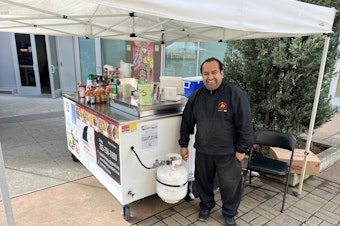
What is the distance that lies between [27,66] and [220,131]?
8.20m

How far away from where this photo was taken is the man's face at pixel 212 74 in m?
2.10

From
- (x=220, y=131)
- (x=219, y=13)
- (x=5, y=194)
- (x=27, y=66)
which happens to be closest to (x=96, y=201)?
(x=5, y=194)

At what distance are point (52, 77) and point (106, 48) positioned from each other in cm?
194

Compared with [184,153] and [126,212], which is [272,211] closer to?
[184,153]

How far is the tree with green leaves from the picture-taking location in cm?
315

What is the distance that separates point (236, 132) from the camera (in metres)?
2.18

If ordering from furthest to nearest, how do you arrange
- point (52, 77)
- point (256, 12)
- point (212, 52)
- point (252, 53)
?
point (52, 77)
point (212, 52)
point (252, 53)
point (256, 12)

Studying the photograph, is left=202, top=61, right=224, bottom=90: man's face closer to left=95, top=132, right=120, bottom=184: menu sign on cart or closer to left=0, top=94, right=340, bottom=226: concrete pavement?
left=95, top=132, right=120, bottom=184: menu sign on cart

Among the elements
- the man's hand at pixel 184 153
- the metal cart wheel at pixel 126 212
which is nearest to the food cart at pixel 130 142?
the metal cart wheel at pixel 126 212

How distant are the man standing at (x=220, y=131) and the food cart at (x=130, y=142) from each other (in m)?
0.20

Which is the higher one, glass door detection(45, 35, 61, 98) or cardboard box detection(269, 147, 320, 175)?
glass door detection(45, 35, 61, 98)

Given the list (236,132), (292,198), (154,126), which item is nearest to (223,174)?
(236,132)

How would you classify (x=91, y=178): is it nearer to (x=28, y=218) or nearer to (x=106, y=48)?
(x=28, y=218)

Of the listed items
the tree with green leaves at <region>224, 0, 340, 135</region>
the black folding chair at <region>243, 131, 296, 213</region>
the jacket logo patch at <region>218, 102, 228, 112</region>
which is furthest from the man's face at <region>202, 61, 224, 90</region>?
the tree with green leaves at <region>224, 0, 340, 135</region>
